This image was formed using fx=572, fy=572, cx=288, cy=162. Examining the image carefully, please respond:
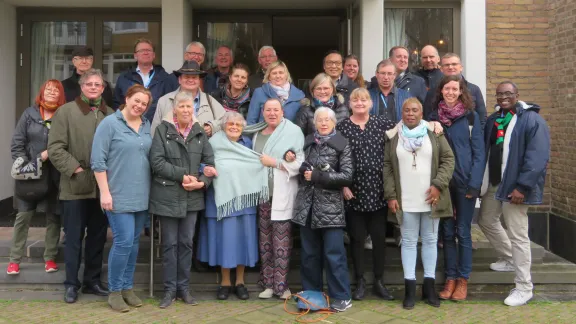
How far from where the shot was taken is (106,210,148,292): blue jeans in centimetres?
514

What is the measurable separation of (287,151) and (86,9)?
17.0 ft

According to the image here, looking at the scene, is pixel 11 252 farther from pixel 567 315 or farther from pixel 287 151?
pixel 567 315

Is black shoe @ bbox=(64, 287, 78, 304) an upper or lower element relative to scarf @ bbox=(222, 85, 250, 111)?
lower

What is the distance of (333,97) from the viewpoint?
228 inches

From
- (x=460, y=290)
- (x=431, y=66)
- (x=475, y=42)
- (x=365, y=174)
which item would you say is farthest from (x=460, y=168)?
(x=475, y=42)

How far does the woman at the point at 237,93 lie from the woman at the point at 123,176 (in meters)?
1.14

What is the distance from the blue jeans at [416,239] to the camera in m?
5.39

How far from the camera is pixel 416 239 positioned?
214 inches

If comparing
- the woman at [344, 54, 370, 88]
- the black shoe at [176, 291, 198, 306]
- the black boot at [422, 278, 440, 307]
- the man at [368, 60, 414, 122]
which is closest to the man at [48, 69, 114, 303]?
the black shoe at [176, 291, 198, 306]

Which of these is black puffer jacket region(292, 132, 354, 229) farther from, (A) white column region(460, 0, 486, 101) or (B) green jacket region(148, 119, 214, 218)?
(A) white column region(460, 0, 486, 101)

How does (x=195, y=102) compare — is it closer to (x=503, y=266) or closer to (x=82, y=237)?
(x=82, y=237)

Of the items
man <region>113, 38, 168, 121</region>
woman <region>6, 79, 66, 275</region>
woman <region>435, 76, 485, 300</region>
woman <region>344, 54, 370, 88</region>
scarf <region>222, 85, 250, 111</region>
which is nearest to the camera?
woman <region>435, 76, 485, 300</region>

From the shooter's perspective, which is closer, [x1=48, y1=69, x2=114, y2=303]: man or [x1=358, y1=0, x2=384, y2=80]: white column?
[x1=48, y1=69, x2=114, y2=303]: man

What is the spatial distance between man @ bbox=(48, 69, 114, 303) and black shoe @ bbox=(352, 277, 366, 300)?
246 centimetres
